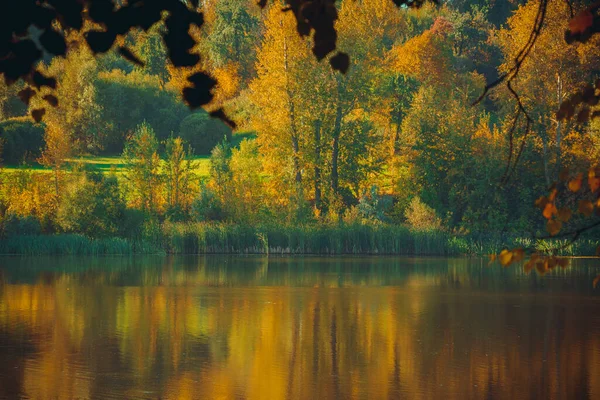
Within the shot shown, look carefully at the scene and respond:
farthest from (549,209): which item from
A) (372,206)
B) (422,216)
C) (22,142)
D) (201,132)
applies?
(201,132)

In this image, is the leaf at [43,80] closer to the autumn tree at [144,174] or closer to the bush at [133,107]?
the autumn tree at [144,174]

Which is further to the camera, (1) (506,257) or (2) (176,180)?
(2) (176,180)

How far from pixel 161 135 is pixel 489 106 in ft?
60.3

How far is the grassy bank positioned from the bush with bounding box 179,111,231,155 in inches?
735

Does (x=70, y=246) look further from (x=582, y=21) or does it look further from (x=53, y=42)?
(x=582, y=21)

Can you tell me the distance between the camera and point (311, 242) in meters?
31.2

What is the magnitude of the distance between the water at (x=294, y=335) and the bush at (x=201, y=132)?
85.7 feet

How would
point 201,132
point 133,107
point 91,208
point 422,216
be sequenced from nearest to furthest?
point 91,208
point 422,216
point 201,132
point 133,107

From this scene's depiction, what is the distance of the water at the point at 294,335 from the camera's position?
34.0ft

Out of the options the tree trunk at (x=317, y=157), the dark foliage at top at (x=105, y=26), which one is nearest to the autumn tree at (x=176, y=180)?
the tree trunk at (x=317, y=157)

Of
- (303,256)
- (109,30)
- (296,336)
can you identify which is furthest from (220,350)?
(303,256)

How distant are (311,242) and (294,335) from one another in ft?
56.2

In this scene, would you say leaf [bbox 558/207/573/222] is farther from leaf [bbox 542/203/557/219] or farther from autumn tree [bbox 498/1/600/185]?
autumn tree [bbox 498/1/600/185]

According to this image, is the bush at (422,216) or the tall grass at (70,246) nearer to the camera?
the tall grass at (70,246)
